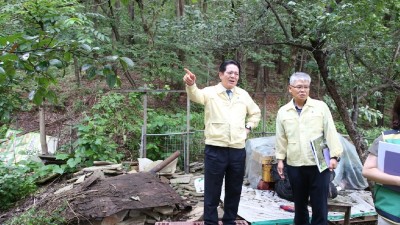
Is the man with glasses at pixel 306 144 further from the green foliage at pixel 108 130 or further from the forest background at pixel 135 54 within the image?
the green foliage at pixel 108 130

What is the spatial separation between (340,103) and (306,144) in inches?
70.0

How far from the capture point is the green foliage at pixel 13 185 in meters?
5.63

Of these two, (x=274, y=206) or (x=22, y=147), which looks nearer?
(x=274, y=206)

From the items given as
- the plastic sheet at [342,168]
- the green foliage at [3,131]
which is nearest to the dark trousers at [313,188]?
the plastic sheet at [342,168]

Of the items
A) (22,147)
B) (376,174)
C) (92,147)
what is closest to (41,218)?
(92,147)

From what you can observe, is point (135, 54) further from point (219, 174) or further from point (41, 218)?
point (219, 174)

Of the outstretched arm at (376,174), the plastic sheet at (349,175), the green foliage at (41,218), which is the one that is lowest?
the green foliage at (41,218)

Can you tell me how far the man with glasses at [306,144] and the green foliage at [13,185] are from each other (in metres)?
4.62

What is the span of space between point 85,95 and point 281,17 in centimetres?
858

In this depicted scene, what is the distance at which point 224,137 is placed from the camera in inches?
123

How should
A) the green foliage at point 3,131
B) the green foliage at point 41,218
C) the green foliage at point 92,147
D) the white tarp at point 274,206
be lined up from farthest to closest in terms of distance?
the green foliage at point 3,131
the green foliage at point 92,147
the green foliage at point 41,218
the white tarp at point 274,206

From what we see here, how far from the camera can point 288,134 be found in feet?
10.6

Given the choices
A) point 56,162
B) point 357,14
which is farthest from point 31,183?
point 357,14

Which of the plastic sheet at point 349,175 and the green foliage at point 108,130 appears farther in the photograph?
the green foliage at point 108,130
